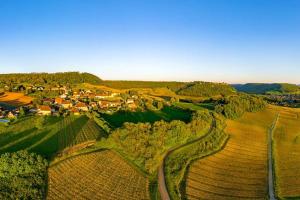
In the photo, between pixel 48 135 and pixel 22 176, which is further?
pixel 48 135

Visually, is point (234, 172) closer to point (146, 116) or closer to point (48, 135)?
point (48, 135)

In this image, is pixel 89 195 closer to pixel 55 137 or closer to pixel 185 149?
pixel 55 137

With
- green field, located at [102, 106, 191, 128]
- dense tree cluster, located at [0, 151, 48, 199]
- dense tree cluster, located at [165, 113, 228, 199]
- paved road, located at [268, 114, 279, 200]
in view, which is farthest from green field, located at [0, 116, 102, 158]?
paved road, located at [268, 114, 279, 200]

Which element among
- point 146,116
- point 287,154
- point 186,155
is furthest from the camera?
point 146,116

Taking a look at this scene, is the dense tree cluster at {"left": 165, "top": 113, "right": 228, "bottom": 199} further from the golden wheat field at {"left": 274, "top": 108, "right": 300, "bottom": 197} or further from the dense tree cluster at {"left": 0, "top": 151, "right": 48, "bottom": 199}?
the dense tree cluster at {"left": 0, "top": 151, "right": 48, "bottom": 199}

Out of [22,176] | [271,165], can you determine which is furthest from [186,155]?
[22,176]

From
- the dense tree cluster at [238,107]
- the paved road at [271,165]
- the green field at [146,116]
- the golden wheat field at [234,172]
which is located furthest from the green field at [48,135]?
the dense tree cluster at [238,107]

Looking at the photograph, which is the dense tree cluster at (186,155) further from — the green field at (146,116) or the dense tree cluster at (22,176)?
the dense tree cluster at (22,176)
